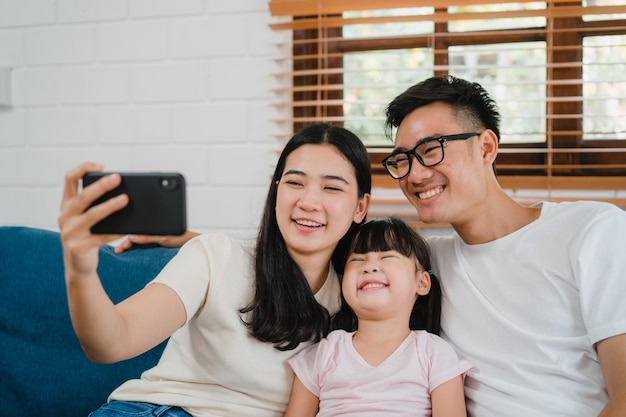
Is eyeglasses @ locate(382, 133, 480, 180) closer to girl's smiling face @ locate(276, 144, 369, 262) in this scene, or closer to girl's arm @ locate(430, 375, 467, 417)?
girl's smiling face @ locate(276, 144, 369, 262)

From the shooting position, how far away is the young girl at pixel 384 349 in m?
1.31

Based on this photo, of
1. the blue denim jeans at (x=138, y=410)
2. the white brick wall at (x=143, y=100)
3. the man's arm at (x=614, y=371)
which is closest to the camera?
the man's arm at (x=614, y=371)

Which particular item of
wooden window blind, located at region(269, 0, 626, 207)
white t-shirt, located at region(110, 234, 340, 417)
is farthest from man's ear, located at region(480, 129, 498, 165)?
white t-shirt, located at region(110, 234, 340, 417)

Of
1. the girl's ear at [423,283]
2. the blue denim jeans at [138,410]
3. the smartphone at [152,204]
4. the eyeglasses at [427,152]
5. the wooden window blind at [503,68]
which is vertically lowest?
the blue denim jeans at [138,410]

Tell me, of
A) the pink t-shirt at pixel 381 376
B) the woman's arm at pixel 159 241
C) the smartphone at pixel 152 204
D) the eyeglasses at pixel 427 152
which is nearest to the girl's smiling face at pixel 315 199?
the eyeglasses at pixel 427 152

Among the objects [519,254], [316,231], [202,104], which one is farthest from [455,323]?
[202,104]

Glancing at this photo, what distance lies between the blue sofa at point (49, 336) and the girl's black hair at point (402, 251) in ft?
1.77

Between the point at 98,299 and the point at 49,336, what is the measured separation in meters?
0.89

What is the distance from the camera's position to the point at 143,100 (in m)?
2.21

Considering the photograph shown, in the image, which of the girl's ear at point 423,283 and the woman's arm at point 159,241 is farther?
the woman's arm at point 159,241

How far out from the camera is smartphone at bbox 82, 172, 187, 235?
86cm

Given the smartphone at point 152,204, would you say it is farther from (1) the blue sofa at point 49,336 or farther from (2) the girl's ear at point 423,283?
(1) the blue sofa at point 49,336

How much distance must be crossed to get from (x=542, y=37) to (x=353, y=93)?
0.64 m

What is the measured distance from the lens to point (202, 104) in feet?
7.09
